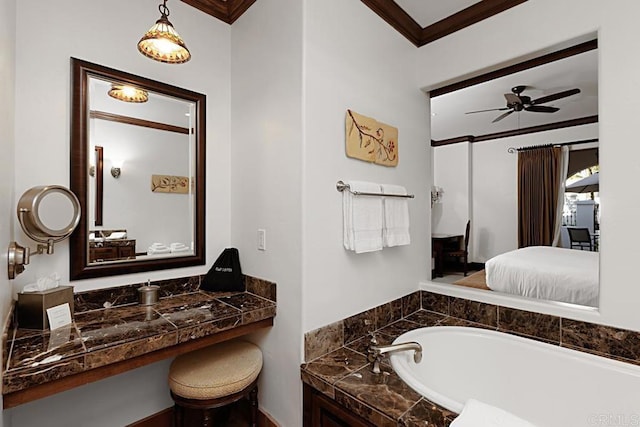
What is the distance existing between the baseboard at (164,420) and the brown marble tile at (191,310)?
69cm

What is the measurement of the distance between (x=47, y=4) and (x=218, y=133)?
96 centimetres

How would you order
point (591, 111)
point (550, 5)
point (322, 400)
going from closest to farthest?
point (322, 400)
point (550, 5)
point (591, 111)

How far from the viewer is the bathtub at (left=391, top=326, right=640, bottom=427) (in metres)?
1.39

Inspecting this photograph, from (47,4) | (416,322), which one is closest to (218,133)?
(47,4)

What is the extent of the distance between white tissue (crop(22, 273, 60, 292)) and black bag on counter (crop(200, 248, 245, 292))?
732mm

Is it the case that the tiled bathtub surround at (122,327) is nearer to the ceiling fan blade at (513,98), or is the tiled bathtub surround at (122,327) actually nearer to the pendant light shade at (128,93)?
the pendant light shade at (128,93)

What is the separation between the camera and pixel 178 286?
1.84 meters

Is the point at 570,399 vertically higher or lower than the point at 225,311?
lower

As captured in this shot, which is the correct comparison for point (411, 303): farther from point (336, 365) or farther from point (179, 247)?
point (179, 247)

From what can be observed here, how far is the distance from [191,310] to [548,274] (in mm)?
2156

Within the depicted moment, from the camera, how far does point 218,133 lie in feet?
6.66

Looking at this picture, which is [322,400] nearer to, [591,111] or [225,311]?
[225,311]

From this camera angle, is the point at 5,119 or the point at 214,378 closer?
the point at 5,119

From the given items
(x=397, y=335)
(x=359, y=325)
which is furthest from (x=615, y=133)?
(x=359, y=325)
